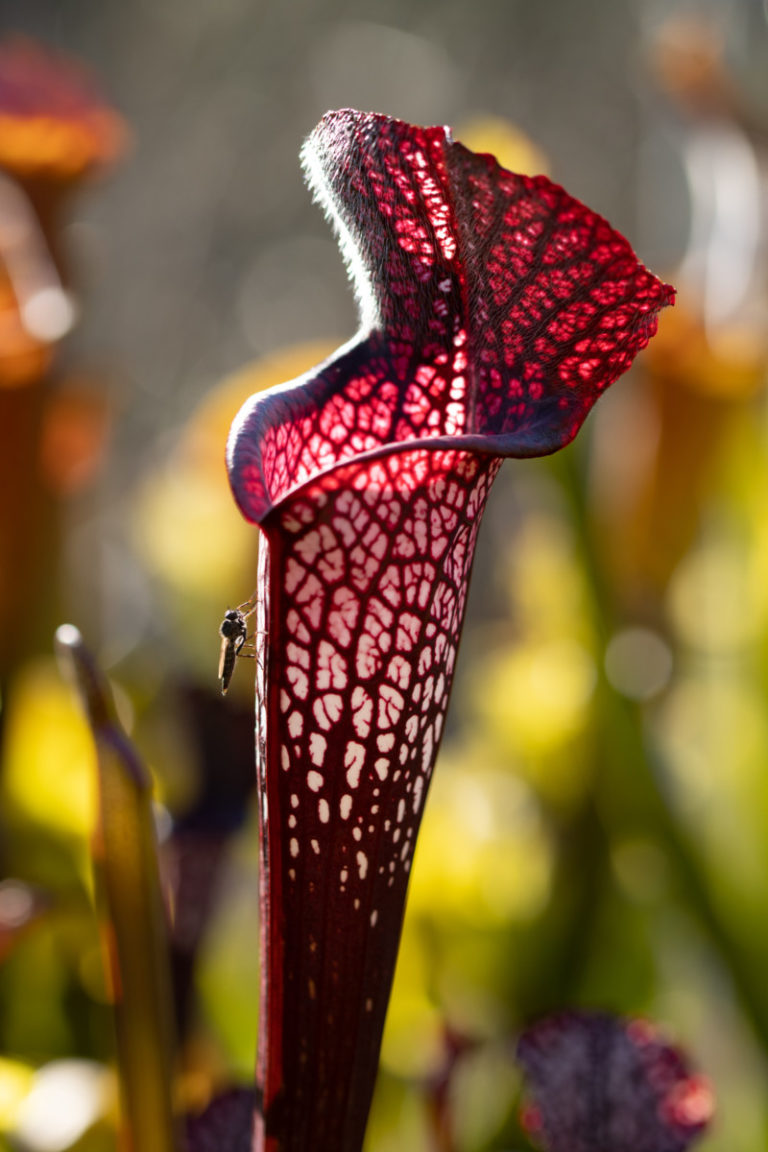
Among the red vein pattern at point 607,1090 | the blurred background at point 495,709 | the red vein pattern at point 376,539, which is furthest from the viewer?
the blurred background at point 495,709

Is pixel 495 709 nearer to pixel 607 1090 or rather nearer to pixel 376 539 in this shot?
pixel 607 1090

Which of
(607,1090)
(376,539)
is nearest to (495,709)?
(607,1090)

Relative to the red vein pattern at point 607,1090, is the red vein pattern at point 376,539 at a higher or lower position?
higher

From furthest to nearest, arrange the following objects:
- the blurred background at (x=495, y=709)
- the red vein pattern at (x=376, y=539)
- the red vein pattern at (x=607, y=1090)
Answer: the blurred background at (x=495, y=709), the red vein pattern at (x=607, y=1090), the red vein pattern at (x=376, y=539)

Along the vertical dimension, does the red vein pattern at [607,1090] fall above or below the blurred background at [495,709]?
below

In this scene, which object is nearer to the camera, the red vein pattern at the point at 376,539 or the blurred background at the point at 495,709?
the red vein pattern at the point at 376,539
